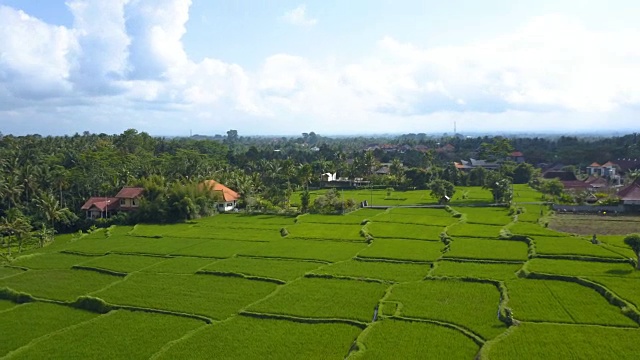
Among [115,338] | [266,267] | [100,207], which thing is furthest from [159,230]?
[115,338]

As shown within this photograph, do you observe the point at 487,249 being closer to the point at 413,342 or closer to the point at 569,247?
the point at 569,247

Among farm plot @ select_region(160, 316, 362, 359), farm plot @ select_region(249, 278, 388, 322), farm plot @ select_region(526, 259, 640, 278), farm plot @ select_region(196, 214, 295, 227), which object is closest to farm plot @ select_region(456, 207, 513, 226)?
farm plot @ select_region(526, 259, 640, 278)

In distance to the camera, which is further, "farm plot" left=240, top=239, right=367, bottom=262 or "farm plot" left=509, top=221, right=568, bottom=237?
"farm plot" left=509, top=221, right=568, bottom=237

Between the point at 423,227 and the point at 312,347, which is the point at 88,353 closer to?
the point at 312,347

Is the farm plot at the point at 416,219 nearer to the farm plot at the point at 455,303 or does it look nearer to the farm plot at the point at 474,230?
the farm plot at the point at 474,230

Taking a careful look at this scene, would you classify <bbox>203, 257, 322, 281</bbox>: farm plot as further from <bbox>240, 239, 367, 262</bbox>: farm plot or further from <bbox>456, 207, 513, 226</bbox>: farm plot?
<bbox>456, 207, 513, 226</bbox>: farm plot

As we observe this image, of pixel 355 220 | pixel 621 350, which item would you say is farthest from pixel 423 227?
pixel 621 350

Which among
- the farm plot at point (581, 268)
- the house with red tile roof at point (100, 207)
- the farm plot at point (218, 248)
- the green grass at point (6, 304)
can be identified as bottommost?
the green grass at point (6, 304)

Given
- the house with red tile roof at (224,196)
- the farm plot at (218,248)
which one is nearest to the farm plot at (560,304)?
the farm plot at (218,248)
